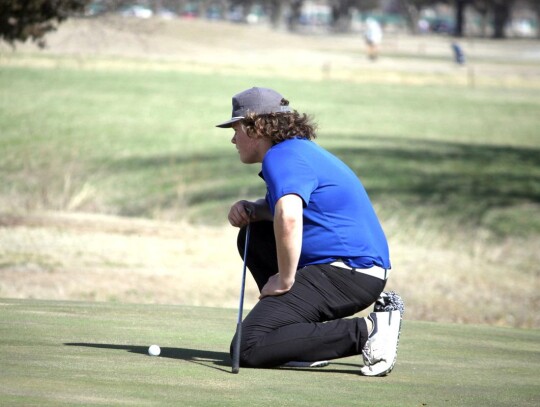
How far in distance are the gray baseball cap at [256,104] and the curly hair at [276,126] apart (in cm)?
3

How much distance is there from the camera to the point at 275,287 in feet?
20.9

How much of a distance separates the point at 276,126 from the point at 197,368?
132 centimetres

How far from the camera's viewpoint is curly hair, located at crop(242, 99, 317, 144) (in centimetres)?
636

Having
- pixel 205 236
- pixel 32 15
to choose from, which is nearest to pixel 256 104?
pixel 32 15

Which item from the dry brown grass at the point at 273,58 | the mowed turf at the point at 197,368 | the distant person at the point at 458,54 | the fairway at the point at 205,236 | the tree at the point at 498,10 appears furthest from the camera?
the tree at the point at 498,10

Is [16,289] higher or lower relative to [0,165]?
higher

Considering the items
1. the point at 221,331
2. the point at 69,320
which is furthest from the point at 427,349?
the point at 69,320

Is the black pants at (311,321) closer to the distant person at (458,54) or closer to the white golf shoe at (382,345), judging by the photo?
the white golf shoe at (382,345)

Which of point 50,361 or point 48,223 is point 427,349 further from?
point 48,223

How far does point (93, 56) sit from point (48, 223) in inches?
2166

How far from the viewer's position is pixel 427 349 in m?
7.48

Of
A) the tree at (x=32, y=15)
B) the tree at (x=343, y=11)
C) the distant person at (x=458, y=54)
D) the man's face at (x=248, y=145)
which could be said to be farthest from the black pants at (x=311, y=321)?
the tree at (x=343, y=11)

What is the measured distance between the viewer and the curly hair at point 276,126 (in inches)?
250

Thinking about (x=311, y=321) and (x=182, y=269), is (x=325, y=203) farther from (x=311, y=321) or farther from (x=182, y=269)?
(x=182, y=269)
